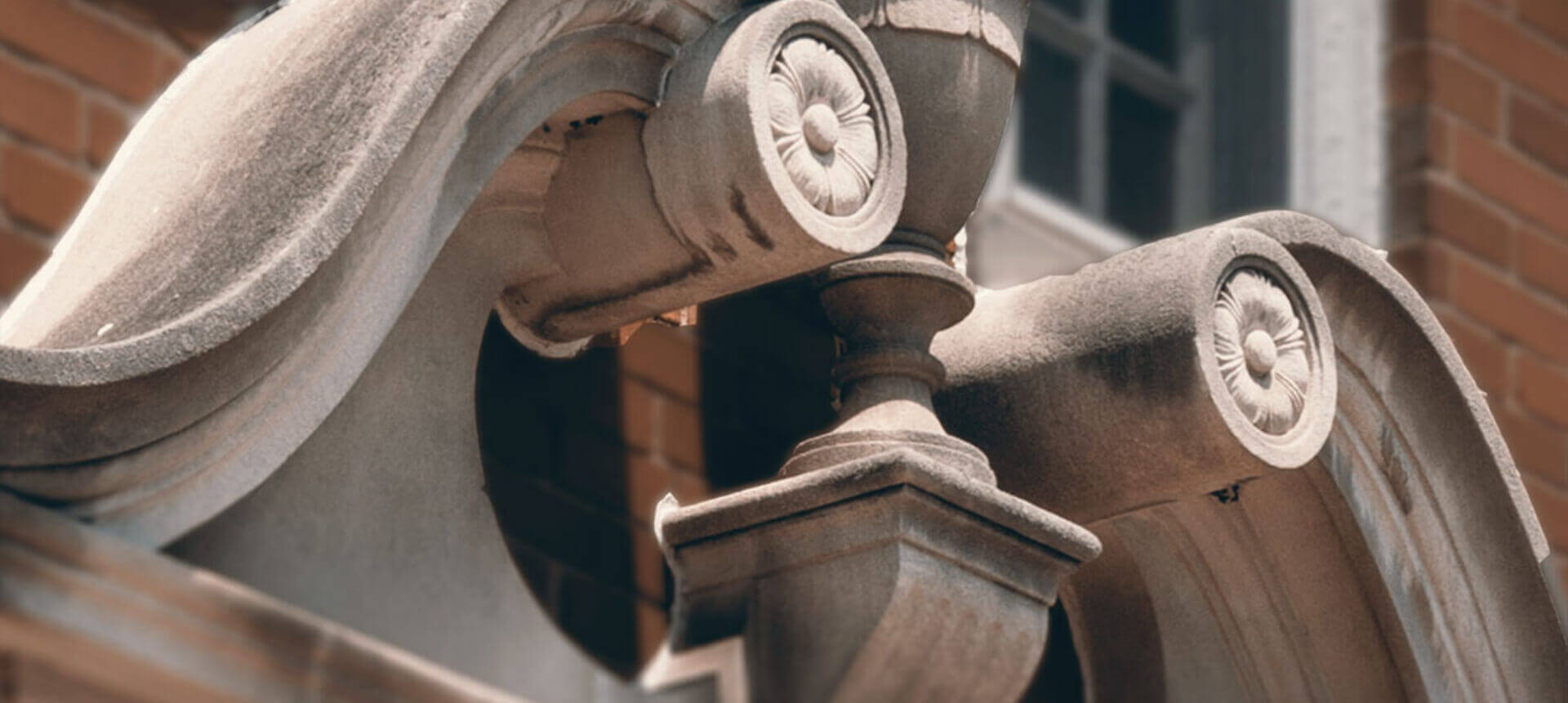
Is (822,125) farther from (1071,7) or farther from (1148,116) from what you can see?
(1148,116)

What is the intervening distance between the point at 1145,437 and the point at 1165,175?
10.1 ft

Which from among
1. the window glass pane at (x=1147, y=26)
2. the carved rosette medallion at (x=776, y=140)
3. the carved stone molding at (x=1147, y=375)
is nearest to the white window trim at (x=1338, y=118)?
the window glass pane at (x=1147, y=26)

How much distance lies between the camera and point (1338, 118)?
18.5ft

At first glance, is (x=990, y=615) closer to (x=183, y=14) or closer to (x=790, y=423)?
(x=183, y=14)

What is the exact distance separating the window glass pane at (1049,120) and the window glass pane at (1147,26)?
0.25 meters

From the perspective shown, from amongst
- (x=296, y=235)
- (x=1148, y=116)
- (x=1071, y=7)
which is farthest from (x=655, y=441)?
(x=296, y=235)

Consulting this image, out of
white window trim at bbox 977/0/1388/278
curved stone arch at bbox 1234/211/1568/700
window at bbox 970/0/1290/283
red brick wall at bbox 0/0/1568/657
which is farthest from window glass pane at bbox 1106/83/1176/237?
curved stone arch at bbox 1234/211/1568/700

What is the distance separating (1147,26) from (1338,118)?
0.40 metres

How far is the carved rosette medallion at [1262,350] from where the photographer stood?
8.79 ft

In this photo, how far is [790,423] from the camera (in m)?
4.68

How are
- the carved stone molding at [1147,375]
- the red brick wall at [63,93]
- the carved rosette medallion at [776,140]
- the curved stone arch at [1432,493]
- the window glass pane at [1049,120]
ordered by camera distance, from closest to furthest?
the carved rosette medallion at [776,140] → the carved stone molding at [1147,375] → the curved stone arch at [1432,493] → the red brick wall at [63,93] → the window glass pane at [1049,120]

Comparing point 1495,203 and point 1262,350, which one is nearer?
point 1262,350

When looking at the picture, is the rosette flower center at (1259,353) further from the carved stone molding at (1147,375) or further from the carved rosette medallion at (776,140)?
the carved rosette medallion at (776,140)

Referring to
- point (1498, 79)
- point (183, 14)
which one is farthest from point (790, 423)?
point (1498, 79)
